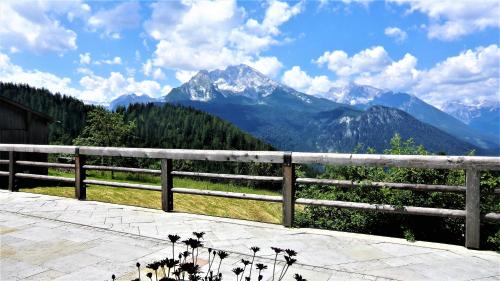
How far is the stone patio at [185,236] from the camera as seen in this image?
457 centimetres

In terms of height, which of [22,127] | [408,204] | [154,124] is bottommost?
Result: [408,204]

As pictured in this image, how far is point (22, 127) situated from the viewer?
22.1m

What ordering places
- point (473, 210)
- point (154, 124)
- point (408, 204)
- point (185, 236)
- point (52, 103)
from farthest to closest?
point (154, 124), point (52, 103), point (408, 204), point (185, 236), point (473, 210)

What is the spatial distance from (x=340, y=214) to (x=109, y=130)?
142 feet

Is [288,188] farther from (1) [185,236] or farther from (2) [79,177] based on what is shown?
(2) [79,177]

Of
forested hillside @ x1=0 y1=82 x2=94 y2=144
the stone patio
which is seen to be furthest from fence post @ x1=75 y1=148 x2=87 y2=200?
forested hillside @ x1=0 y1=82 x2=94 y2=144

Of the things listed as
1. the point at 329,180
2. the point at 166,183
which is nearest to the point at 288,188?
the point at 329,180

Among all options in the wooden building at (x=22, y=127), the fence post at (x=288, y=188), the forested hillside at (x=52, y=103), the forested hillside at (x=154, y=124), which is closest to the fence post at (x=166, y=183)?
the fence post at (x=288, y=188)

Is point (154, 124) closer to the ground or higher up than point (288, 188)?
higher up

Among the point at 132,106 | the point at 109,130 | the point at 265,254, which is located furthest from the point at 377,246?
the point at 132,106

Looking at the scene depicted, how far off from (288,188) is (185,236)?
5.72 ft

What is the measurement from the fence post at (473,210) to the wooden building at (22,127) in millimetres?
20098

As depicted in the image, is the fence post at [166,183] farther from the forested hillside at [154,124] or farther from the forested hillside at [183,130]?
the forested hillside at [183,130]

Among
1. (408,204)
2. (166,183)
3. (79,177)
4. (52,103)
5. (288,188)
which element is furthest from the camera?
(52,103)
